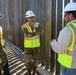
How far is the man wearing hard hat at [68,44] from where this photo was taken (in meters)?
3.22

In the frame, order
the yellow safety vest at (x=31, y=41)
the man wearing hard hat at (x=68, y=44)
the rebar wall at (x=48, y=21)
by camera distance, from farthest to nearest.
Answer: the yellow safety vest at (x=31, y=41) < the rebar wall at (x=48, y=21) < the man wearing hard hat at (x=68, y=44)

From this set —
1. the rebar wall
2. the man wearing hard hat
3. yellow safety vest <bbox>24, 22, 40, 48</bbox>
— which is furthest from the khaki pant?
the man wearing hard hat

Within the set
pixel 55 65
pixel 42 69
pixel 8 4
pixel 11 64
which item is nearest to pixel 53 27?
pixel 55 65

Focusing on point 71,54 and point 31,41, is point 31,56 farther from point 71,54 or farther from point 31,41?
point 71,54

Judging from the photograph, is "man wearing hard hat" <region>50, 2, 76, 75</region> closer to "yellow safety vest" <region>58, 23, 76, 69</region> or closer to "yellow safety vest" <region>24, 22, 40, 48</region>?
"yellow safety vest" <region>58, 23, 76, 69</region>

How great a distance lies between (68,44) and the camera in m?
3.24

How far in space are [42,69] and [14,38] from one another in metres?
5.53

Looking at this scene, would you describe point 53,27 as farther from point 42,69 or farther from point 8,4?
point 8,4

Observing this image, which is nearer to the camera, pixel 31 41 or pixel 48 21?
pixel 31 41

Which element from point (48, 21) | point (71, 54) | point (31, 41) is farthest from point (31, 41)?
point (71, 54)

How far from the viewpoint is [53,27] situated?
6.14 m

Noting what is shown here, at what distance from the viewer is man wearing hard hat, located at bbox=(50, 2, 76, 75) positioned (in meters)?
3.22

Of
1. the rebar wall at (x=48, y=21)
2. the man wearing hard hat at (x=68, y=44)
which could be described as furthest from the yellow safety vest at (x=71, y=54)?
the rebar wall at (x=48, y=21)

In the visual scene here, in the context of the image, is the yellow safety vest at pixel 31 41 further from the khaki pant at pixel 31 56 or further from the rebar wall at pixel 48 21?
the rebar wall at pixel 48 21
